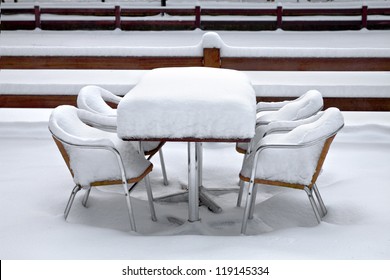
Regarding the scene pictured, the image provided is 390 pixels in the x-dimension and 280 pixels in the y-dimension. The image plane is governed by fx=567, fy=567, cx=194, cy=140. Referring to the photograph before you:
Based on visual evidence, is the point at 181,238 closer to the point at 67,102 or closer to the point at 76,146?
the point at 76,146

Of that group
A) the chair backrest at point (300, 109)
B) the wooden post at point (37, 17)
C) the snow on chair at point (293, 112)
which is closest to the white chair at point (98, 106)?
the snow on chair at point (293, 112)

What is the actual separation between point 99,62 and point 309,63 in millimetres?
1976

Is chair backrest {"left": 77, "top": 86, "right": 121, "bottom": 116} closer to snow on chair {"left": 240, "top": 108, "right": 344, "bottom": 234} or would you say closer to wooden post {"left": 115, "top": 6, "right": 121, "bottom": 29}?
snow on chair {"left": 240, "top": 108, "right": 344, "bottom": 234}

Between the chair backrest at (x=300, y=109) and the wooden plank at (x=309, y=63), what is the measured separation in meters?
1.50

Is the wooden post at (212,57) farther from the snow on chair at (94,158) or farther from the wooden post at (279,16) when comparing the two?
the wooden post at (279,16)

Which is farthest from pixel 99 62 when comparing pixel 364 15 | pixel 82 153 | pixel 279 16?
pixel 364 15

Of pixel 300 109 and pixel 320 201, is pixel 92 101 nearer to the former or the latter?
pixel 300 109

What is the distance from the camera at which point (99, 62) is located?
5391 millimetres

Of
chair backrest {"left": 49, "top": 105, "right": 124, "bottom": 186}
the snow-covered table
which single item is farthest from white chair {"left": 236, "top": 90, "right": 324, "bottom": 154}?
chair backrest {"left": 49, "top": 105, "right": 124, "bottom": 186}

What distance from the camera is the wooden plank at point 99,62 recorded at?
533 centimetres

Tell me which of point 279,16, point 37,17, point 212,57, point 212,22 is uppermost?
point 212,57

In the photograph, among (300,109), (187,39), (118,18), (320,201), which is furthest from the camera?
(118,18)

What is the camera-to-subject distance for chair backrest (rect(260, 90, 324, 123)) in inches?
144
